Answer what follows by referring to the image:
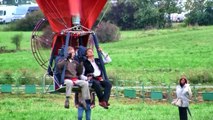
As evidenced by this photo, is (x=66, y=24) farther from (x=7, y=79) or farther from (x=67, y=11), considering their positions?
(x=7, y=79)

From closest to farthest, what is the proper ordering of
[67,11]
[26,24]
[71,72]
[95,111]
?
[71,72], [67,11], [95,111], [26,24]

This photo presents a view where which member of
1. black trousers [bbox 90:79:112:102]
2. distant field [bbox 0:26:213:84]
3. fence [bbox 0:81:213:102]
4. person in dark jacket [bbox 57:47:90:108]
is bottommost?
distant field [bbox 0:26:213:84]

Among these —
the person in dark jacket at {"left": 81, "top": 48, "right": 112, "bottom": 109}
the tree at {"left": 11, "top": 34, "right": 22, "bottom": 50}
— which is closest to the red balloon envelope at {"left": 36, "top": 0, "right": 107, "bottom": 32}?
the person in dark jacket at {"left": 81, "top": 48, "right": 112, "bottom": 109}

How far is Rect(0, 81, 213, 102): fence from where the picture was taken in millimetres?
27642

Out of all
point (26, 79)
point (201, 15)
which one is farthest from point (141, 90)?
point (201, 15)

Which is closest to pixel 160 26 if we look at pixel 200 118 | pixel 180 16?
pixel 180 16

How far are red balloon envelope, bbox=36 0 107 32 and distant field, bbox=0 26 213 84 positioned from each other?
1584 cm

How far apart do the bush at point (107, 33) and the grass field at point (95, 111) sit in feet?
94.9

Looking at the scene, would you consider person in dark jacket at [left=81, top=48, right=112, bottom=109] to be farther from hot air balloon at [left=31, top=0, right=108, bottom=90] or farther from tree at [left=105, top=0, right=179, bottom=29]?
tree at [left=105, top=0, right=179, bottom=29]

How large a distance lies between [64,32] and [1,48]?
39446mm

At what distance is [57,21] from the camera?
53.0 feet

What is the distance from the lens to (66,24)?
16094 millimetres

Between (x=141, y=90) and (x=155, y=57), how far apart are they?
46.9 ft

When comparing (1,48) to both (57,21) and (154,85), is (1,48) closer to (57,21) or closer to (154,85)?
(154,85)
